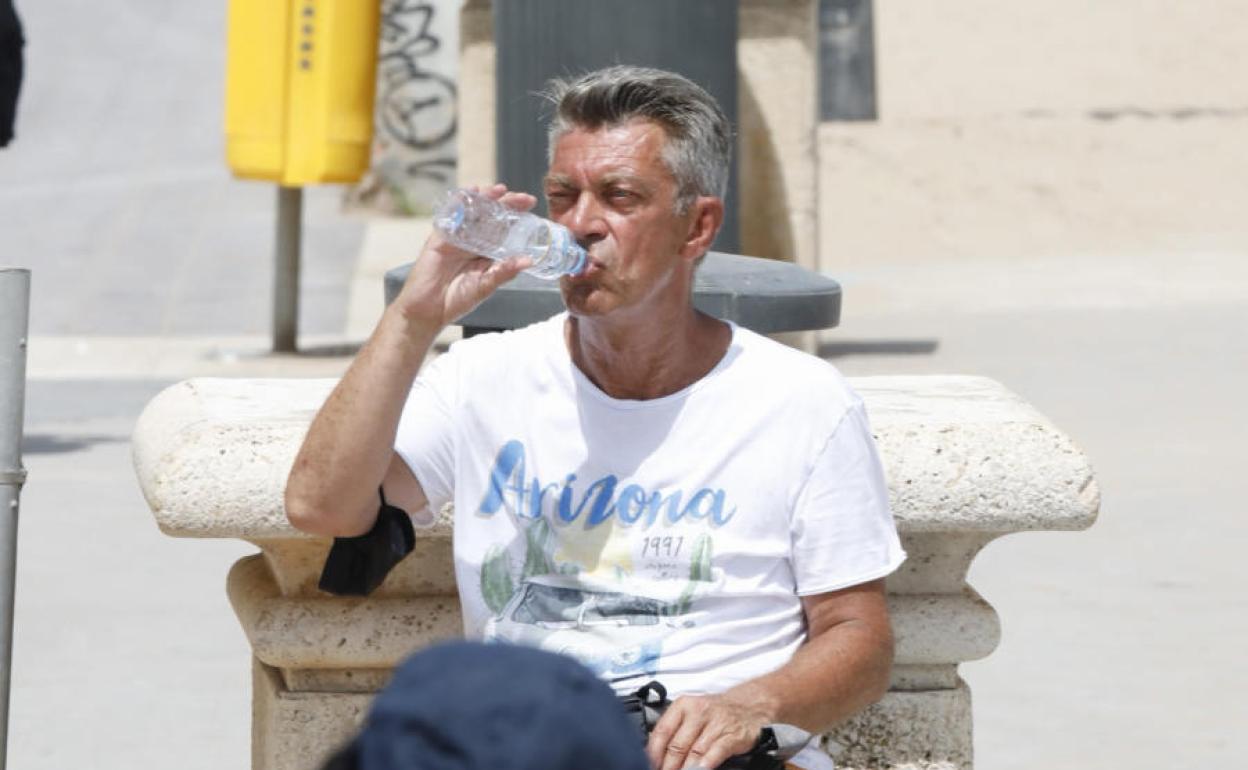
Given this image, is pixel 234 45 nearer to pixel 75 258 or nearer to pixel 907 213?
pixel 75 258

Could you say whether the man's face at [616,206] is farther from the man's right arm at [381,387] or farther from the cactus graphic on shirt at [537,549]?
the cactus graphic on shirt at [537,549]

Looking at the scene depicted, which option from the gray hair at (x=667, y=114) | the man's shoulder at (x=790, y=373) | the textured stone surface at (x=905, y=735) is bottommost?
the textured stone surface at (x=905, y=735)

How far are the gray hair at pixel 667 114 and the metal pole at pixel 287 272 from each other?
28.8 ft

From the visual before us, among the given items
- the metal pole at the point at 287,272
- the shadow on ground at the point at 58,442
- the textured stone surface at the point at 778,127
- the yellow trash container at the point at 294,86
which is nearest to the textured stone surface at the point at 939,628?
the shadow on ground at the point at 58,442

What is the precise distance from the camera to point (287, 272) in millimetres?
11820

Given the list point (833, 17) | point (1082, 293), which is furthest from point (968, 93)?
point (1082, 293)

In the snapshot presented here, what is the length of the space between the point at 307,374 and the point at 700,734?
26.9ft

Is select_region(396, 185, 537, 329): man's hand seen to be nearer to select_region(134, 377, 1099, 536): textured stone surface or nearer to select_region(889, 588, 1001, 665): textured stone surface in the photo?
select_region(134, 377, 1099, 536): textured stone surface

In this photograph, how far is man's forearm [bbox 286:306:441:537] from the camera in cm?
283

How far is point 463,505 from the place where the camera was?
297cm

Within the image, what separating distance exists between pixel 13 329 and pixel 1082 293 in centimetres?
1195

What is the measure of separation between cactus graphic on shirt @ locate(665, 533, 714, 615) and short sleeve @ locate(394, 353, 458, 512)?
37 centimetres

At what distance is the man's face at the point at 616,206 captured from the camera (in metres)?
2.89

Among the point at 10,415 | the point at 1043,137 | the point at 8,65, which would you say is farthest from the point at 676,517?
the point at 1043,137
